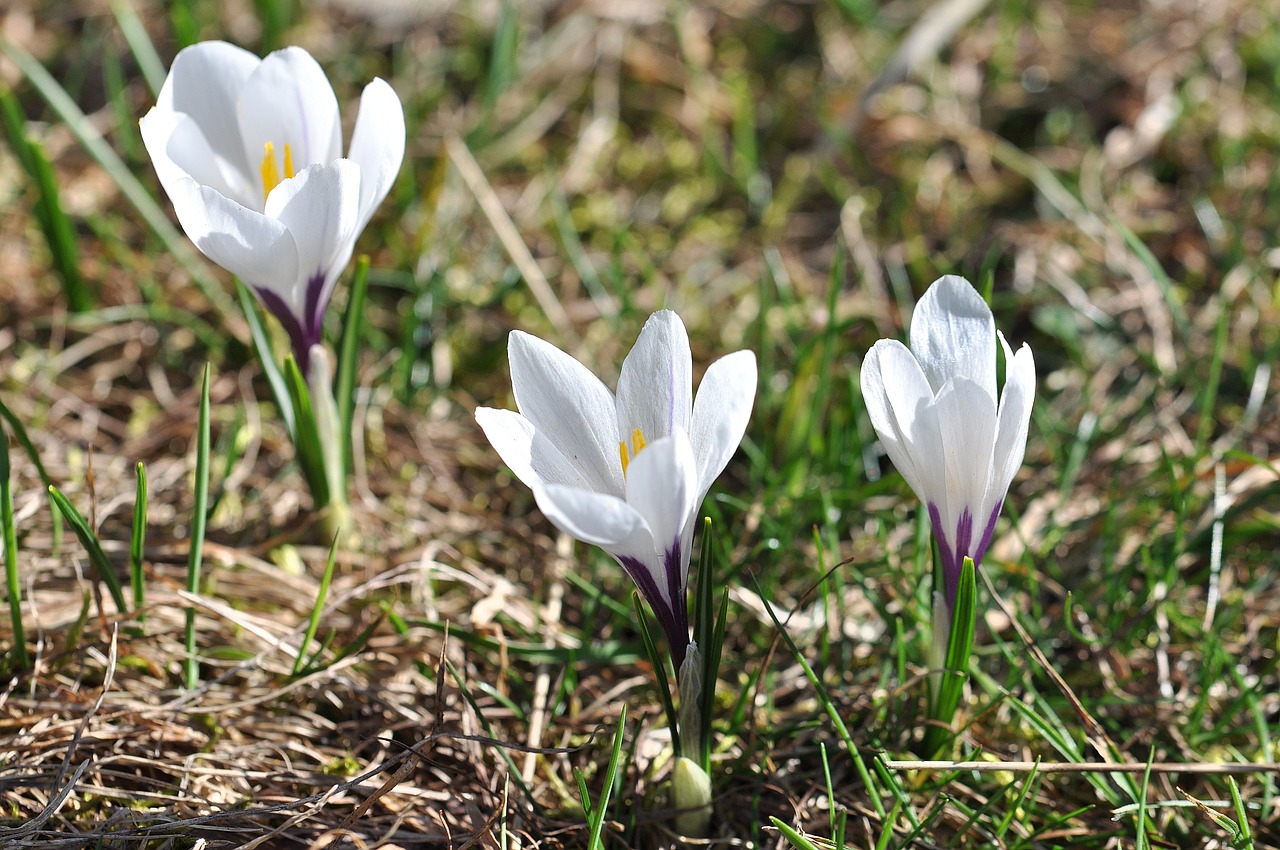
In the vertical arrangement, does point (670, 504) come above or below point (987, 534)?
above

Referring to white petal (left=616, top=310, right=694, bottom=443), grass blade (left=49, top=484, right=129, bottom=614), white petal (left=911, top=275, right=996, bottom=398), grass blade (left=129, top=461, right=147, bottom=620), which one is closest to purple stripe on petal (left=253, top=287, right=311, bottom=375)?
grass blade (left=129, top=461, right=147, bottom=620)

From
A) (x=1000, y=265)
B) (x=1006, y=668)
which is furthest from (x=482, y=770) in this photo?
(x=1000, y=265)

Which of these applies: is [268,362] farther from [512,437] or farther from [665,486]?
[665,486]

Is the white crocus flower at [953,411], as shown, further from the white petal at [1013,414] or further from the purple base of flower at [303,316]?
the purple base of flower at [303,316]

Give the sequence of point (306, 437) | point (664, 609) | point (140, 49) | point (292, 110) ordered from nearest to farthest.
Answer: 1. point (664, 609)
2. point (292, 110)
3. point (306, 437)
4. point (140, 49)

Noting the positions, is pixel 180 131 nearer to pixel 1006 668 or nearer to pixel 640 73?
pixel 1006 668

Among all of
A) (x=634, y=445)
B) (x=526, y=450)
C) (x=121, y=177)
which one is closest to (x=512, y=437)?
(x=526, y=450)
